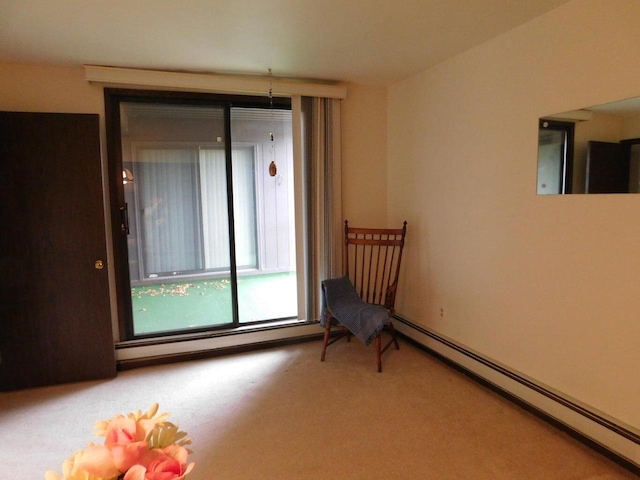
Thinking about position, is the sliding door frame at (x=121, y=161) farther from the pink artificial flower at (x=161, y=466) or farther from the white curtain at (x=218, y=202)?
the pink artificial flower at (x=161, y=466)

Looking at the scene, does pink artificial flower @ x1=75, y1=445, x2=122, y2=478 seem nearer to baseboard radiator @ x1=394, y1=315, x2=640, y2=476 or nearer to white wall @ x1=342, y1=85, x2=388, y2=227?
baseboard radiator @ x1=394, y1=315, x2=640, y2=476

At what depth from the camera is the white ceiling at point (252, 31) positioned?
6.67ft

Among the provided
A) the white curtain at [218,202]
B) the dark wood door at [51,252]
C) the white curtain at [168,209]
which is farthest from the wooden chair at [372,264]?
the dark wood door at [51,252]

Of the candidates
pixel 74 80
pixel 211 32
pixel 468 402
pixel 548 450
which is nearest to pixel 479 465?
pixel 548 450

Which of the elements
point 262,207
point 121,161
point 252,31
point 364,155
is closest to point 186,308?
point 262,207

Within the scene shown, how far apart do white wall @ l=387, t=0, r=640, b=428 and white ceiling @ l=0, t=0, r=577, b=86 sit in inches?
10.5

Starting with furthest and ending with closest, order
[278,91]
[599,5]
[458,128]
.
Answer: [278,91] < [458,128] < [599,5]

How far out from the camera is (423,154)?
3.29 m

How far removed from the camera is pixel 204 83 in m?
3.11

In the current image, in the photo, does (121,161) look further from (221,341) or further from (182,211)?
(221,341)

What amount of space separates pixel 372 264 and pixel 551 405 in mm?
1911

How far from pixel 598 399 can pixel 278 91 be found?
10.0 ft

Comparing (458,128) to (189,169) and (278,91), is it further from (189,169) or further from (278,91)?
(189,169)

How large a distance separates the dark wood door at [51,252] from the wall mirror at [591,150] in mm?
3050
